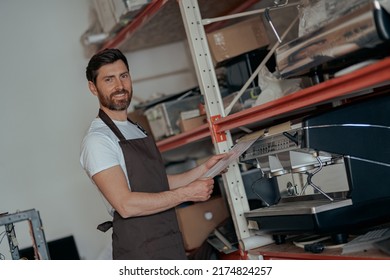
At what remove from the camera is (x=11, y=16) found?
4434mm

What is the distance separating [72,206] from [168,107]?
47.3 inches

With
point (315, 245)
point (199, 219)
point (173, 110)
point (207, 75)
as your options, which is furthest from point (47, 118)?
point (315, 245)

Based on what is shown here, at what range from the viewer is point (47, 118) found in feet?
14.5

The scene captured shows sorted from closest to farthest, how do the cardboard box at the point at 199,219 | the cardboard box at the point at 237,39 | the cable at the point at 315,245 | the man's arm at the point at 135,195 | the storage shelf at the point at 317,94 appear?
1. the storage shelf at the point at 317,94
2. the cable at the point at 315,245
3. the man's arm at the point at 135,195
4. the cardboard box at the point at 237,39
5. the cardboard box at the point at 199,219

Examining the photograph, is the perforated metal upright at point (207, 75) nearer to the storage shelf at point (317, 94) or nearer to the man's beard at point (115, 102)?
the storage shelf at point (317, 94)

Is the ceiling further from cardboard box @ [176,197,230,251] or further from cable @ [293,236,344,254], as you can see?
cable @ [293,236,344,254]

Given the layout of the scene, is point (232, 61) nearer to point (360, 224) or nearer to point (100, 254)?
point (360, 224)

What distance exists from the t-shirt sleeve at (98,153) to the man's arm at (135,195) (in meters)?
0.03

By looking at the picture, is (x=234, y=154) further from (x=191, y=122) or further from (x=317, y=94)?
(x=191, y=122)

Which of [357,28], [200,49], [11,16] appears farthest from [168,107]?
[357,28]

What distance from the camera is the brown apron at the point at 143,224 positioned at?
2727 millimetres

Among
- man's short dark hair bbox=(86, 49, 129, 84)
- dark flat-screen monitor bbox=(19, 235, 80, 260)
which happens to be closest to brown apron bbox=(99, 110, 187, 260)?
man's short dark hair bbox=(86, 49, 129, 84)

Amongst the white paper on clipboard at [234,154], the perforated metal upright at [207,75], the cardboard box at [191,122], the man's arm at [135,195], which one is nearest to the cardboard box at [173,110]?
the cardboard box at [191,122]

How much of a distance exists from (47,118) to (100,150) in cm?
196
